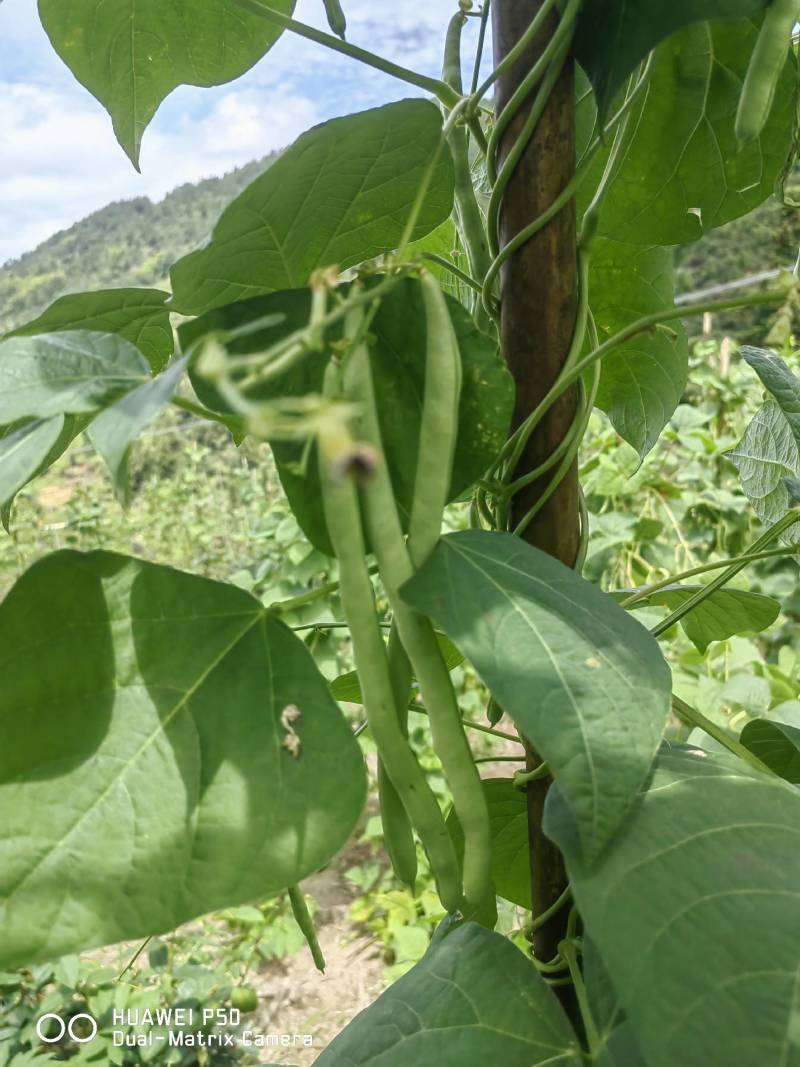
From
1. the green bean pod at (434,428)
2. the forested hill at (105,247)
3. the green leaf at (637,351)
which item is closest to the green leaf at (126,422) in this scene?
the green bean pod at (434,428)

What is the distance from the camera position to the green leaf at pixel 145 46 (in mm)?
656

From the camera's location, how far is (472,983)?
466mm

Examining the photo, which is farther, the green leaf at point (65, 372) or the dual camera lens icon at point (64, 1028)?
the dual camera lens icon at point (64, 1028)

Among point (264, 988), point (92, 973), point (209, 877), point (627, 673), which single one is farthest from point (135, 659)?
point (264, 988)

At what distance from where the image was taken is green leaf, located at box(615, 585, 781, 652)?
697 millimetres

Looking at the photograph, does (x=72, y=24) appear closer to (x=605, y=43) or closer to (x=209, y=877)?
(x=605, y=43)

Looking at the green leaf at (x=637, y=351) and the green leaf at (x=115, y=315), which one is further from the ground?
the green leaf at (x=115, y=315)

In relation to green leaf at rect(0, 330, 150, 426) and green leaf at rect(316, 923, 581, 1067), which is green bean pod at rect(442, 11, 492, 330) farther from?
green leaf at rect(316, 923, 581, 1067)

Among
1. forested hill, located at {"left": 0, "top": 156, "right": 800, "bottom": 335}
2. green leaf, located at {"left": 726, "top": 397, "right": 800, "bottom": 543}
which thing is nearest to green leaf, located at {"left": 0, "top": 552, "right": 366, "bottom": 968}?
green leaf, located at {"left": 726, "top": 397, "right": 800, "bottom": 543}

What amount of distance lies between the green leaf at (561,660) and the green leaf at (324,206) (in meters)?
0.19

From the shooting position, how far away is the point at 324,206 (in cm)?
50

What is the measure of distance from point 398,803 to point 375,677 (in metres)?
0.09

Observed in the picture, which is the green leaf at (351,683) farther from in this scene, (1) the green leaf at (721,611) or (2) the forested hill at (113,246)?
(2) the forested hill at (113,246)

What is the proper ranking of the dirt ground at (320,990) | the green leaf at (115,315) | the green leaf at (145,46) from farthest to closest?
the dirt ground at (320,990) → the green leaf at (145,46) → the green leaf at (115,315)
